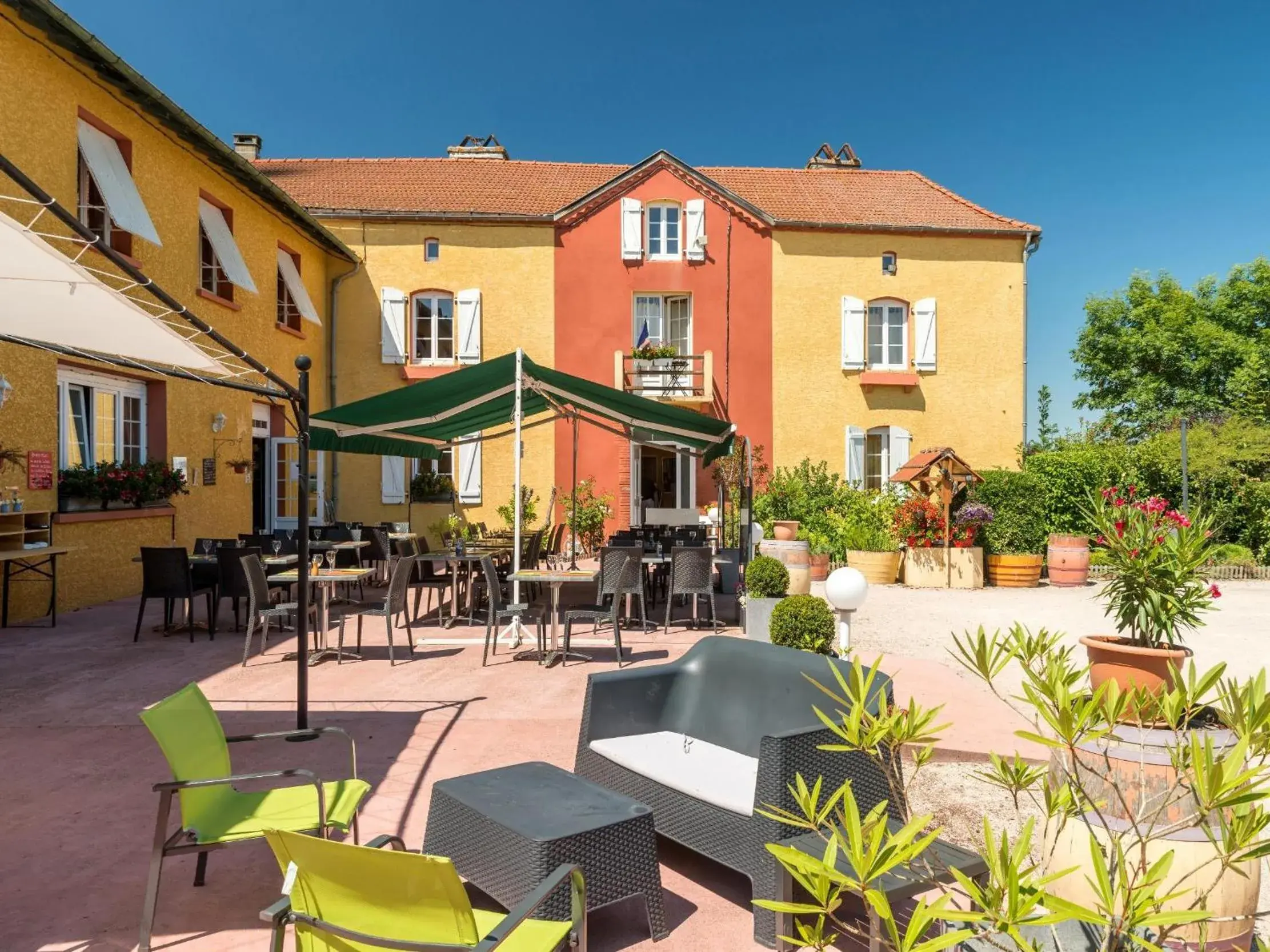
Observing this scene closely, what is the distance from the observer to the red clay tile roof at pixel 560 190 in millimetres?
15641

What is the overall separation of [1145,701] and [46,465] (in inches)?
375

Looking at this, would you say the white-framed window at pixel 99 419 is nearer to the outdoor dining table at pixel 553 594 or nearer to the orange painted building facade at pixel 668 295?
the outdoor dining table at pixel 553 594

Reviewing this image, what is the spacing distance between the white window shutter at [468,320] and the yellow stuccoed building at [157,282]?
273 cm

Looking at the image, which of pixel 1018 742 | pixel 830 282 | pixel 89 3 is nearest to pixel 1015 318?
pixel 830 282

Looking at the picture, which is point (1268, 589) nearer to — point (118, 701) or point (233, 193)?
point (118, 701)

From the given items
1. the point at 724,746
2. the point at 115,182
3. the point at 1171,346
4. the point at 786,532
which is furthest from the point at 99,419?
the point at 1171,346

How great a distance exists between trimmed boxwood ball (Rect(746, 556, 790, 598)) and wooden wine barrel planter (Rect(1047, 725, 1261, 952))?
4.11 metres

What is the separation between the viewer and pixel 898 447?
15.7 m

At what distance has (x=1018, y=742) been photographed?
4.48m

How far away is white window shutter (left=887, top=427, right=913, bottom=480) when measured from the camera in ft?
51.3

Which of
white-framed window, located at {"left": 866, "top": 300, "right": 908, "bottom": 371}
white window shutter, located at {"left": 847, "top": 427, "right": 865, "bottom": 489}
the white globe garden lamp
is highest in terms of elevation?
white-framed window, located at {"left": 866, "top": 300, "right": 908, "bottom": 371}

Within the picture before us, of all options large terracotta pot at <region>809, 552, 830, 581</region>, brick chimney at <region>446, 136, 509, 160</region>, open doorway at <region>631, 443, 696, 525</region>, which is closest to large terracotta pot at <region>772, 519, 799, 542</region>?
large terracotta pot at <region>809, 552, 830, 581</region>

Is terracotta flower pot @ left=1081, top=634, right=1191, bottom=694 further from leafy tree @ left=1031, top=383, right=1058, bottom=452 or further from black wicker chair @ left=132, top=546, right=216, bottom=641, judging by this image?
leafy tree @ left=1031, top=383, right=1058, bottom=452

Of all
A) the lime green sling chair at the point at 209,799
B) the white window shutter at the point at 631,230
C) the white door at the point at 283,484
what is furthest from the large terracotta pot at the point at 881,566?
the lime green sling chair at the point at 209,799
